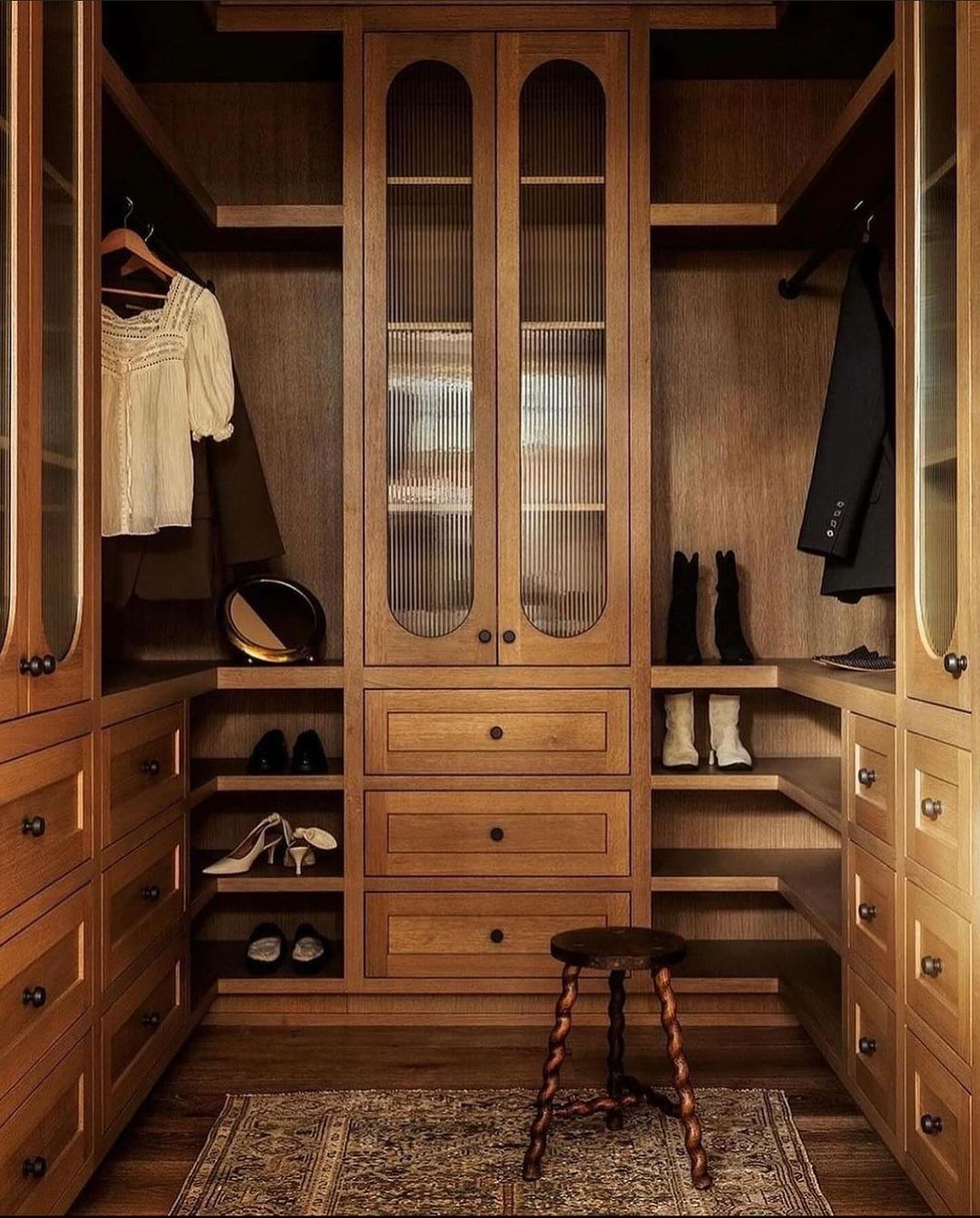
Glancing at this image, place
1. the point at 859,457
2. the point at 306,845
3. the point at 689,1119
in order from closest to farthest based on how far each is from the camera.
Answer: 1. the point at 689,1119
2. the point at 859,457
3. the point at 306,845

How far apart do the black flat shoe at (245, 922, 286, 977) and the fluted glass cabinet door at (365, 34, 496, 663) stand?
0.78 m

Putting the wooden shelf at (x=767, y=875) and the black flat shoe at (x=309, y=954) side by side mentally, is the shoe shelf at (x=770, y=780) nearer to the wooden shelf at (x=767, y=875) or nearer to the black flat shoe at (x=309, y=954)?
the wooden shelf at (x=767, y=875)

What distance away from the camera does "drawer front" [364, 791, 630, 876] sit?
309 cm

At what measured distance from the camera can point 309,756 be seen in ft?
10.5

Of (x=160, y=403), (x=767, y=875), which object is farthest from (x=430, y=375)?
(x=767, y=875)

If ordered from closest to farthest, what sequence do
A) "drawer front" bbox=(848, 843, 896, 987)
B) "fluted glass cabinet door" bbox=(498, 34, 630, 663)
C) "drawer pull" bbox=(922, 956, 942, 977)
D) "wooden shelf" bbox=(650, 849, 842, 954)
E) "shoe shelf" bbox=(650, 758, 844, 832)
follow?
1. "drawer pull" bbox=(922, 956, 942, 977)
2. "drawer front" bbox=(848, 843, 896, 987)
3. "wooden shelf" bbox=(650, 849, 842, 954)
4. "shoe shelf" bbox=(650, 758, 844, 832)
5. "fluted glass cabinet door" bbox=(498, 34, 630, 663)

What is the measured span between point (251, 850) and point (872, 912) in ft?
4.96

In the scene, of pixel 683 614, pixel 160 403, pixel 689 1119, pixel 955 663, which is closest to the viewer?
pixel 955 663

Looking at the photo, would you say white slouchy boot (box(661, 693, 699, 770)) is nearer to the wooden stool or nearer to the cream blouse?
the wooden stool

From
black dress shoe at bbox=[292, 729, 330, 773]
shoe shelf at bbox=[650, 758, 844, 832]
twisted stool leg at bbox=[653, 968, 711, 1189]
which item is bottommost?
twisted stool leg at bbox=[653, 968, 711, 1189]

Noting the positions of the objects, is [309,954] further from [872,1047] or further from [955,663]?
[955,663]

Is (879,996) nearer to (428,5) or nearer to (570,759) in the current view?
(570,759)

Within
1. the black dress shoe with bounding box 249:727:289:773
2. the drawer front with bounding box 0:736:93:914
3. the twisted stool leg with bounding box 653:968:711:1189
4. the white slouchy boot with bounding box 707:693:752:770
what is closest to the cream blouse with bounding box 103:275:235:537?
the black dress shoe with bounding box 249:727:289:773

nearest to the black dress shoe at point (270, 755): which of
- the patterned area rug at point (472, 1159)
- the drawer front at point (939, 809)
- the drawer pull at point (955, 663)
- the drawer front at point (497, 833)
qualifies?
the drawer front at point (497, 833)
